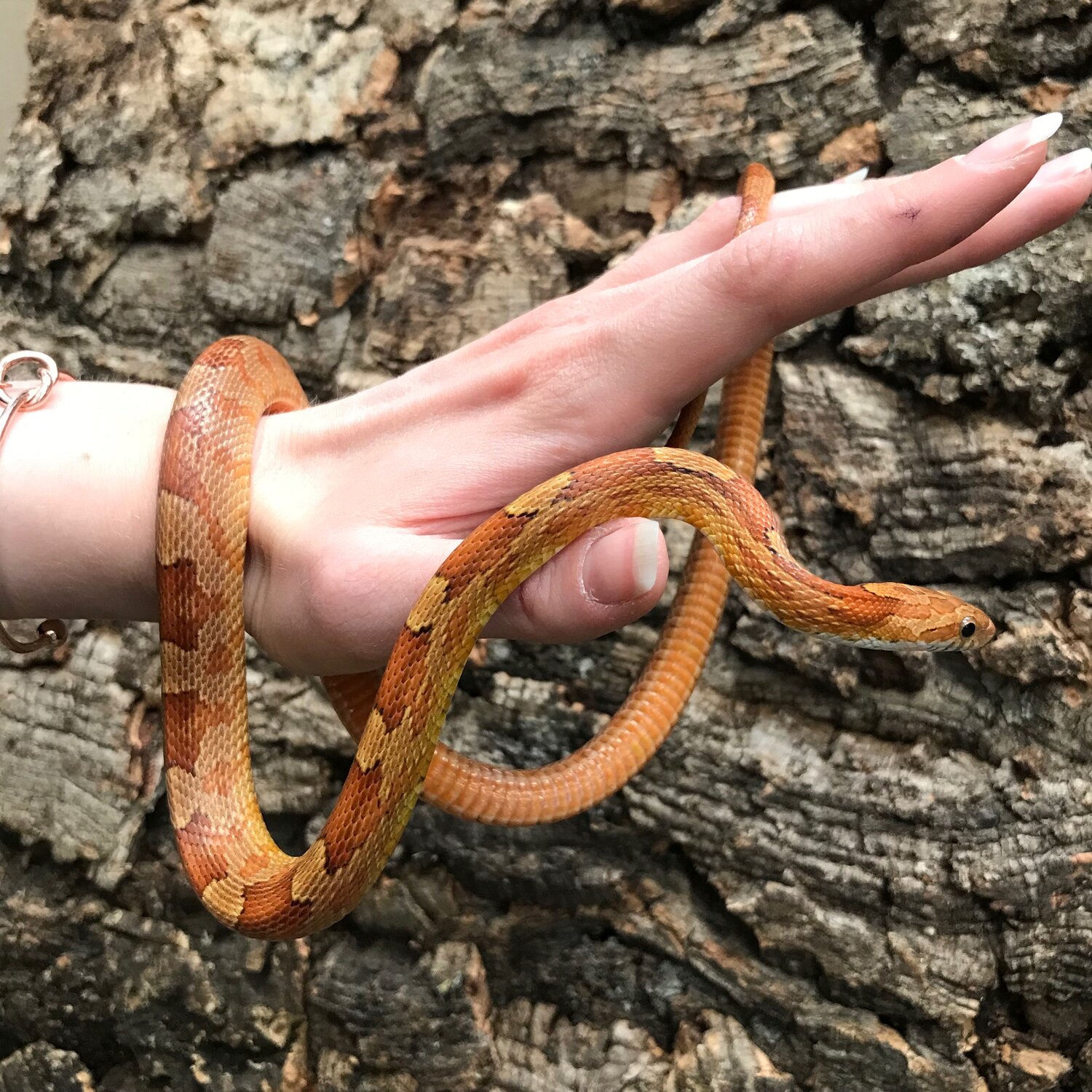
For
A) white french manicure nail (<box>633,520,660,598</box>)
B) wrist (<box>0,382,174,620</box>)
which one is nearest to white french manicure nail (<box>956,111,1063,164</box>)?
white french manicure nail (<box>633,520,660,598</box>)

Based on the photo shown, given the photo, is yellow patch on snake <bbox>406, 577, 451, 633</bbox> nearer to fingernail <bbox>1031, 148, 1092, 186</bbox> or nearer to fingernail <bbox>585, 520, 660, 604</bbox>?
fingernail <bbox>585, 520, 660, 604</bbox>

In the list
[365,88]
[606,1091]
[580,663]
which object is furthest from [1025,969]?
[365,88]

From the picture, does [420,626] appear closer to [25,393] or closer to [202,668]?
[202,668]

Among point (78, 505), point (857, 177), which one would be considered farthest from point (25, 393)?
point (857, 177)

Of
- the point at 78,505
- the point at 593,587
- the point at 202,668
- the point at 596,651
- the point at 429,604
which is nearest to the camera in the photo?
the point at 593,587

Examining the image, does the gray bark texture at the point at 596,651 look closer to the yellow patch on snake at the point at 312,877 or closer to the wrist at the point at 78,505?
the yellow patch on snake at the point at 312,877
